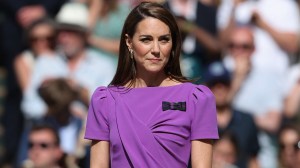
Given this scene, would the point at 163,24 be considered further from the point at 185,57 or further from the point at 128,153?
the point at 185,57

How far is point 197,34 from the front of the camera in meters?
9.10

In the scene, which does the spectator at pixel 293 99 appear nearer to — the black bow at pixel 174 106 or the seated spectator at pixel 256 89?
the seated spectator at pixel 256 89

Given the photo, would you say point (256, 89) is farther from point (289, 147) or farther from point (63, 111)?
point (63, 111)

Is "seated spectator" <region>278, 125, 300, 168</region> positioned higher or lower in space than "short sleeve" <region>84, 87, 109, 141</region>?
lower

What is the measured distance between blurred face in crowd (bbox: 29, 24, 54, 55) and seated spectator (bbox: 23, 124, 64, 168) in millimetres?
1531

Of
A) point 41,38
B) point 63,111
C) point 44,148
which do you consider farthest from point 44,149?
point 41,38

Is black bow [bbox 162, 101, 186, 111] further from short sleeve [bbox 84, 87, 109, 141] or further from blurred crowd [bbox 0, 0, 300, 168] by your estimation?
blurred crowd [bbox 0, 0, 300, 168]

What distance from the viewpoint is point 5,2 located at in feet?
32.1

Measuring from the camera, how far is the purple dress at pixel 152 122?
4082mm

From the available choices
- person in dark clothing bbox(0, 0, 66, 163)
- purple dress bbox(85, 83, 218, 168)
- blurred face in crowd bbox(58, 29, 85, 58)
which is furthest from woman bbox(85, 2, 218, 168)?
person in dark clothing bbox(0, 0, 66, 163)

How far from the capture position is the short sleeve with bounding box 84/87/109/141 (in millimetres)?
4223

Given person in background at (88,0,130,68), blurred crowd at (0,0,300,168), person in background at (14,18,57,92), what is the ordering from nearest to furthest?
blurred crowd at (0,0,300,168) < person in background at (88,0,130,68) < person in background at (14,18,57,92)

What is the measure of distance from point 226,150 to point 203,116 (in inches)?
154

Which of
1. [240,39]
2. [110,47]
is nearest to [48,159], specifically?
[110,47]
